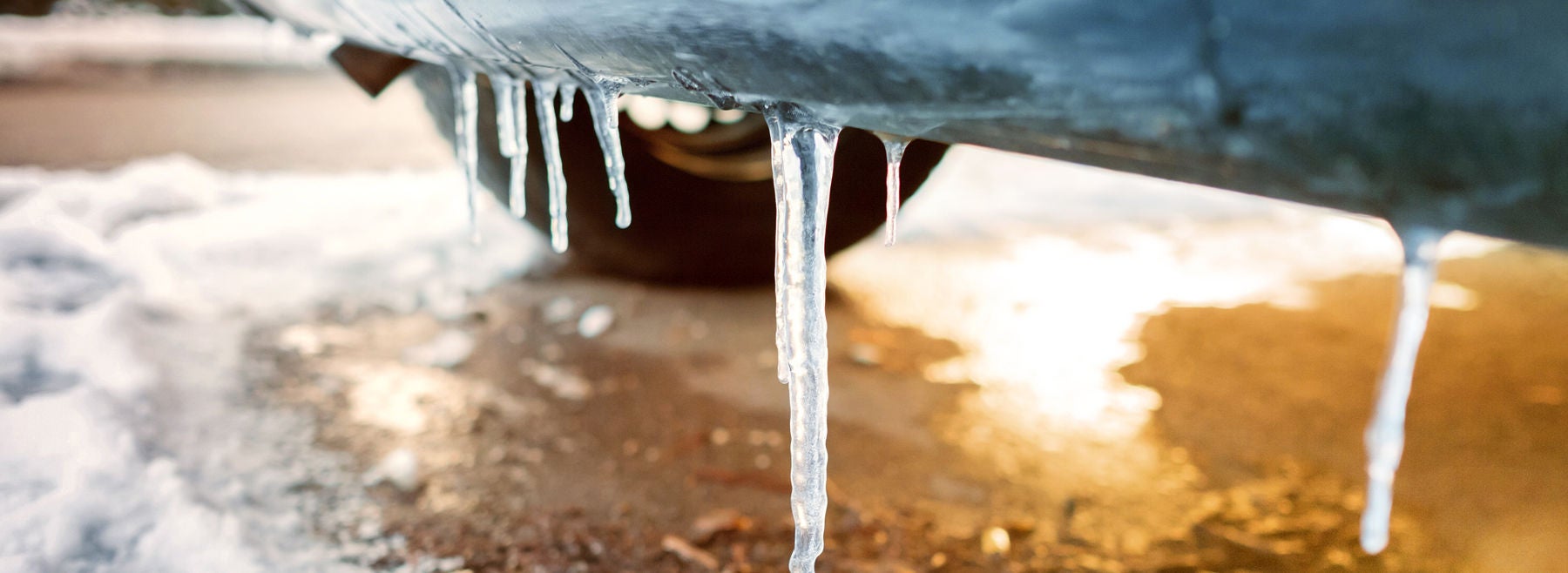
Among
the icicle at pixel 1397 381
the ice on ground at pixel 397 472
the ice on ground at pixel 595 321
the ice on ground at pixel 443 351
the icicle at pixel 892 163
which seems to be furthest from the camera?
the ice on ground at pixel 595 321

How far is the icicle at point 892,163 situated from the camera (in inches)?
25.2

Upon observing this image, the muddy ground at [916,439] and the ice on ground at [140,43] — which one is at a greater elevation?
the muddy ground at [916,439]

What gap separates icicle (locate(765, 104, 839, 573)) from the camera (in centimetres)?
69

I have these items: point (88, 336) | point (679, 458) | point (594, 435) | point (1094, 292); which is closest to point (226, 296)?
point (88, 336)

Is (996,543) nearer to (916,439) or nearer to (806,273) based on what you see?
(916,439)

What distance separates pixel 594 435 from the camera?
142 cm

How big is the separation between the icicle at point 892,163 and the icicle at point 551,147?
0.32m

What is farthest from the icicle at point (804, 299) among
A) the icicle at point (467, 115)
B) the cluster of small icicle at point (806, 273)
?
the icicle at point (467, 115)

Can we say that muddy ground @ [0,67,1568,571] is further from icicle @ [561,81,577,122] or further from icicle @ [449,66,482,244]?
icicle @ [561,81,577,122]

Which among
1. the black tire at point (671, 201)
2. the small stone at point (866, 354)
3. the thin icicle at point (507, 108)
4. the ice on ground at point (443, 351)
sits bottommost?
the ice on ground at point (443, 351)

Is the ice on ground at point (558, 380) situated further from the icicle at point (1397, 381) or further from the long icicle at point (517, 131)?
the icicle at point (1397, 381)

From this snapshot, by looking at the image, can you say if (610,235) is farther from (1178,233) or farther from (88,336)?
(1178,233)

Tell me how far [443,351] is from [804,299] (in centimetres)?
114

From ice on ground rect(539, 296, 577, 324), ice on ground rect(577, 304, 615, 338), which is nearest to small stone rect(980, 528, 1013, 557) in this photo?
ice on ground rect(577, 304, 615, 338)
